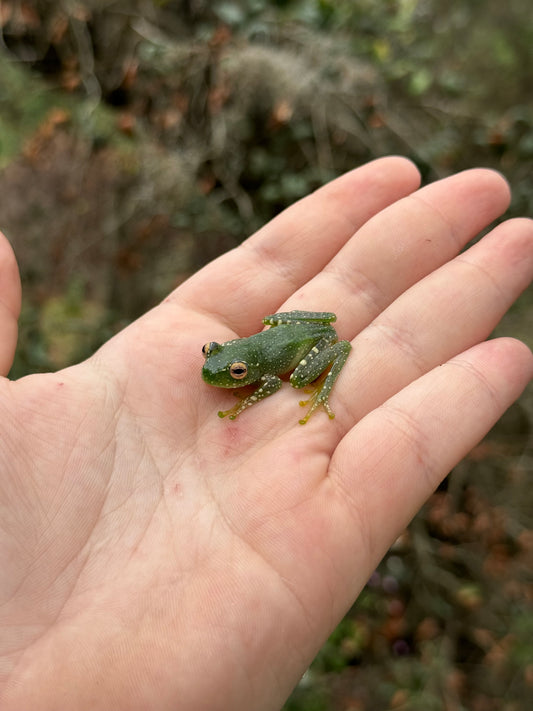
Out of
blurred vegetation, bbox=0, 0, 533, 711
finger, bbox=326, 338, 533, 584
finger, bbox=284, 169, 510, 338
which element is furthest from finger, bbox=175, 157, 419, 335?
blurred vegetation, bbox=0, 0, 533, 711

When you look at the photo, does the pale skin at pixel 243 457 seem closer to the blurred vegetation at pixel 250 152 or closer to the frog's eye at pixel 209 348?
the frog's eye at pixel 209 348

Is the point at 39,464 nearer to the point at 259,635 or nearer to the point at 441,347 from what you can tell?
the point at 259,635

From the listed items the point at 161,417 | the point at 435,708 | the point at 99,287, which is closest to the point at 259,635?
the point at 161,417

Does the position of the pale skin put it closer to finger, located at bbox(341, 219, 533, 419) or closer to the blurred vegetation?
finger, located at bbox(341, 219, 533, 419)

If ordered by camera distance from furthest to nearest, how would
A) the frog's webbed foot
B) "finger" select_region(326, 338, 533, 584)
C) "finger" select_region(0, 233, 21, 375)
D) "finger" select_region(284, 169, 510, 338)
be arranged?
"finger" select_region(284, 169, 510, 338) < the frog's webbed foot < "finger" select_region(0, 233, 21, 375) < "finger" select_region(326, 338, 533, 584)

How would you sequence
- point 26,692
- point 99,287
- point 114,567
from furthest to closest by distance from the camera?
point 99,287 < point 114,567 < point 26,692

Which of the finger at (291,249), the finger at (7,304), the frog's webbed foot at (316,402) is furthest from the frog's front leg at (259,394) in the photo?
the finger at (7,304)
